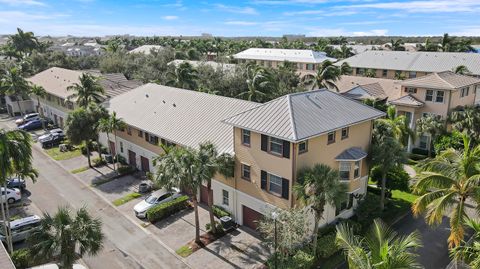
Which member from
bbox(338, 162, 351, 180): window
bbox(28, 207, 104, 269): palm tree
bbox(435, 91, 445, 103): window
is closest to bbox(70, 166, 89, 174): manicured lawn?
bbox(28, 207, 104, 269): palm tree

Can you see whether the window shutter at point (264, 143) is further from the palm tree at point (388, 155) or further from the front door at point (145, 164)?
the front door at point (145, 164)

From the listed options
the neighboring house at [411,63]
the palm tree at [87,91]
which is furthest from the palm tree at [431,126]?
the palm tree at [87,91]

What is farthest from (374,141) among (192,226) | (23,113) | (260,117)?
(23,113)

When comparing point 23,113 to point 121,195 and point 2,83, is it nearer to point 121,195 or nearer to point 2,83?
point 2,83

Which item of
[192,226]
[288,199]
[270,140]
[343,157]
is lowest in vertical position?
[192,226]

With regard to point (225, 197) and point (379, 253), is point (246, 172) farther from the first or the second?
point (379, 253)
